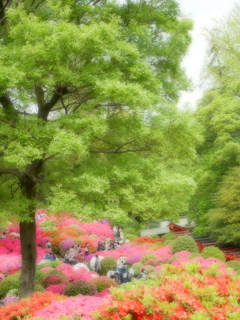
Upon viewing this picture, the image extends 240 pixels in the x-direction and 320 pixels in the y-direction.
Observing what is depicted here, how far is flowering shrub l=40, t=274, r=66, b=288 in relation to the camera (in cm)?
1203

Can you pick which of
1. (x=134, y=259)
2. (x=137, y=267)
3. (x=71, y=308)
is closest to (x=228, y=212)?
(x=134, y=259)

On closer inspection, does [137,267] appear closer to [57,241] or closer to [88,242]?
[88,242]

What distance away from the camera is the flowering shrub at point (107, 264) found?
16.7m

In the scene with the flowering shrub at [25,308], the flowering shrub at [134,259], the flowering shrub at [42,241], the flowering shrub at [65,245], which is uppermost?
the flowering shrub at [42,241]

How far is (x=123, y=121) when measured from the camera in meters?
8.84

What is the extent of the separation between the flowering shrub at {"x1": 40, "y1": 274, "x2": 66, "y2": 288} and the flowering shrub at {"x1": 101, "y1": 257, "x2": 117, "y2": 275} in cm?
468

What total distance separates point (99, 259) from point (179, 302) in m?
13.5

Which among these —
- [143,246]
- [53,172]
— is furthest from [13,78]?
[143,246]

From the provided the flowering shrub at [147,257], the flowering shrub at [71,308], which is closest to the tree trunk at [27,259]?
the flowering shrub at [71,308]

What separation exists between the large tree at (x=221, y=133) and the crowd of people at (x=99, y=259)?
20.6 ft

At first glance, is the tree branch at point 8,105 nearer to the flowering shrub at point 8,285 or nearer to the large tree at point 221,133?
the flowering shrub at point 8,285

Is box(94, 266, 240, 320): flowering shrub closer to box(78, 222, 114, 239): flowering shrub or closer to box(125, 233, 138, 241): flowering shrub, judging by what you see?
box(78, 222, 114, 239): flowering shrub

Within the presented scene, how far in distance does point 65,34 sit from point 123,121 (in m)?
2.73

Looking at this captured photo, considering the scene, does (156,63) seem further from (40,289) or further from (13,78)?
(40,289)
